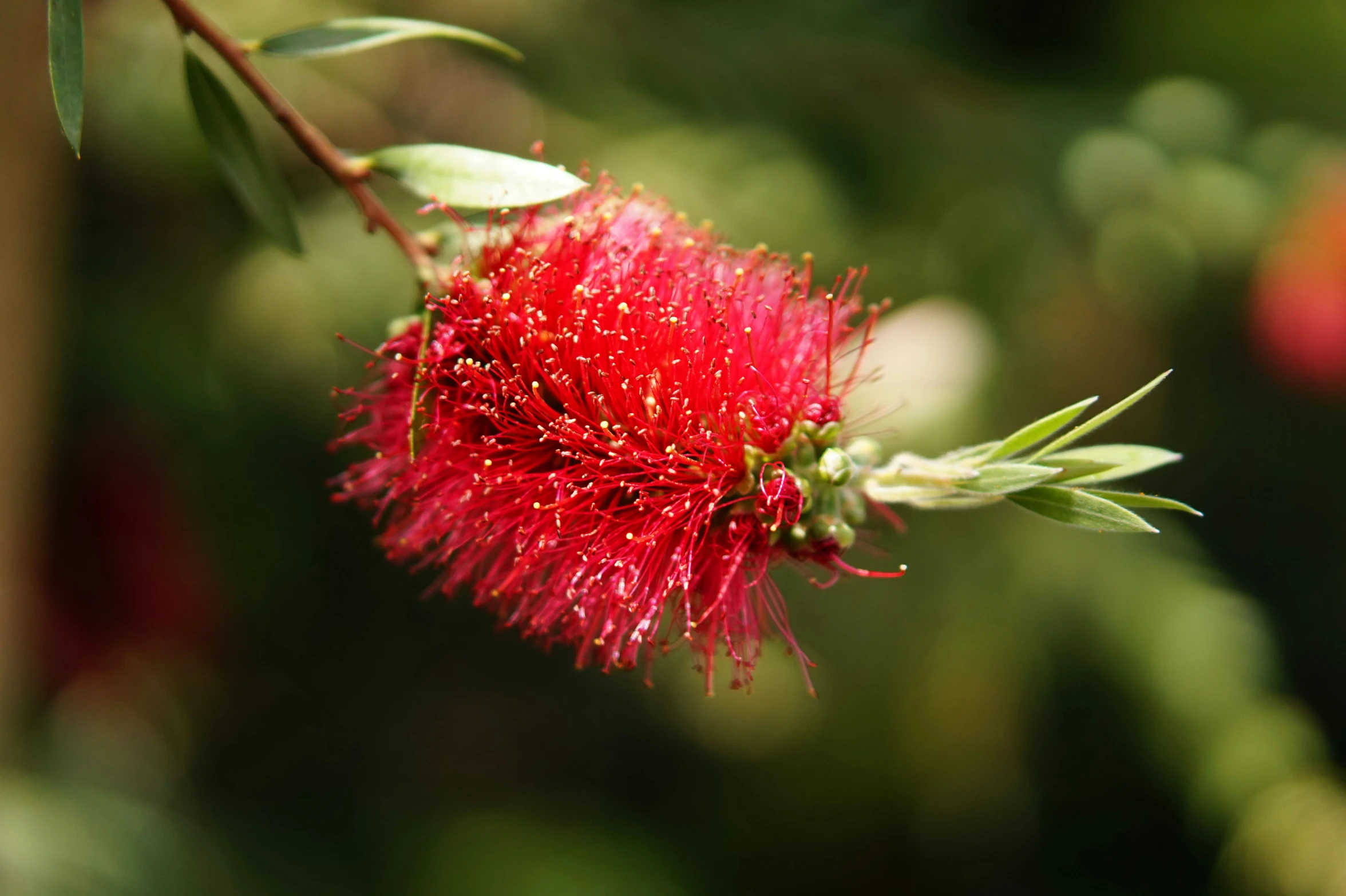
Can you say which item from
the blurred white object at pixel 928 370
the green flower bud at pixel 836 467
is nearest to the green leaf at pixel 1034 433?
the green flower bud at pixel 836 467

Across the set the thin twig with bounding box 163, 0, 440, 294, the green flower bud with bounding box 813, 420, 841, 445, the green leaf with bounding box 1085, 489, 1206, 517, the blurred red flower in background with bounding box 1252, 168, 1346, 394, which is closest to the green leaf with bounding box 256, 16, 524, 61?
the thin twig with bounding box 163, 0, 440, 294

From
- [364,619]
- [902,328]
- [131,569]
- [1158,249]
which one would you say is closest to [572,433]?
[902,328]

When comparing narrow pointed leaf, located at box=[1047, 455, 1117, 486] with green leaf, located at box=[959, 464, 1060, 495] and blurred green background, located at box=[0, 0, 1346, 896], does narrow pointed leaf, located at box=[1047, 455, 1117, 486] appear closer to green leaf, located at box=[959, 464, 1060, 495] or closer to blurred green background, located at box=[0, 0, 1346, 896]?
green leaf, located at box=[959, 464, 1060, 495]

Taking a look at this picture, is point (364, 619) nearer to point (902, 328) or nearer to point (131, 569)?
point (131, 569)

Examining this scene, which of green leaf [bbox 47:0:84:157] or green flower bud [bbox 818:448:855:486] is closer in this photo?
green leaf [bbox 47:0:84:157]

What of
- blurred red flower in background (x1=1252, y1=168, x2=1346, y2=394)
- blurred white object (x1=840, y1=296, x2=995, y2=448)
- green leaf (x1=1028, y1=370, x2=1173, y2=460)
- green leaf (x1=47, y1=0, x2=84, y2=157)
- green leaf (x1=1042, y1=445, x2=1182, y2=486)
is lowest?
green leaf (x1=47, y1=0, x2=84, y2=157)
